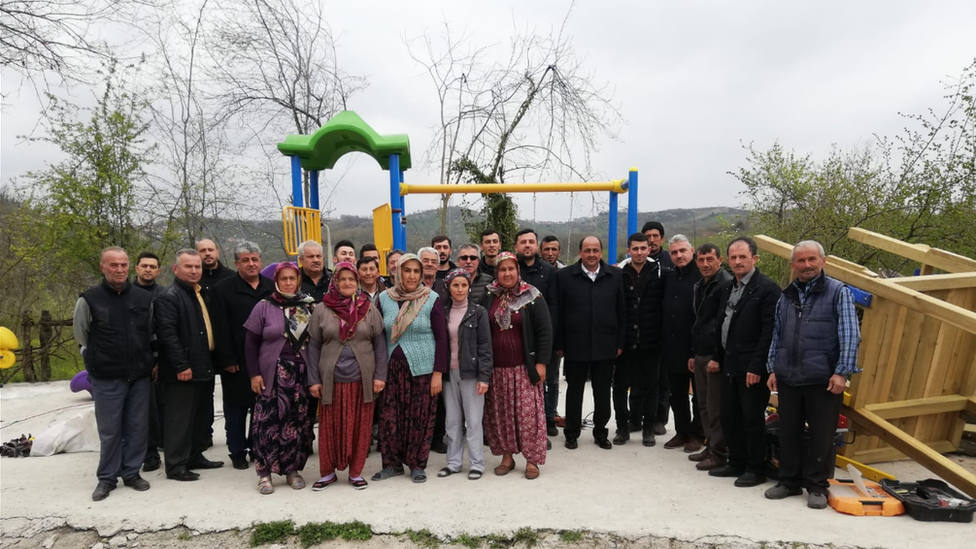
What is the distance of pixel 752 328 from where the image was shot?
381 cm

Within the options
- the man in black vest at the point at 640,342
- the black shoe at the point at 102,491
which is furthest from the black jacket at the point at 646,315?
the black shoe at the point at 102,491

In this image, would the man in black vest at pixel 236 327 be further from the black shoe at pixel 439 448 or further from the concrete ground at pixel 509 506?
the black shoe at pixel 439 448

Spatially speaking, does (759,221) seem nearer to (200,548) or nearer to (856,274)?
(856,274)

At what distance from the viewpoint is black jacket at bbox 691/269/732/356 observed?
4.18 meters

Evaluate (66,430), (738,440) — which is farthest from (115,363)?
(738,440)

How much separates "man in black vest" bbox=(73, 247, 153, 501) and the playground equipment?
100 inches

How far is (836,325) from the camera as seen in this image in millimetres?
3414

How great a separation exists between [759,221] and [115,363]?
12108mm

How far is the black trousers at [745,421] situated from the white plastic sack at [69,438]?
5754 millimetres

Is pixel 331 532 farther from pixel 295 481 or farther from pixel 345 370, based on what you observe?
pixel 345 370

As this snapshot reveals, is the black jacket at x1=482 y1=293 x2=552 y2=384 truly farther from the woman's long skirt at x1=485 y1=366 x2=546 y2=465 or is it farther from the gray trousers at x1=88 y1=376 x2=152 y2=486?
the gray trousers at x1=88 y1=376 x2=152 y2=486

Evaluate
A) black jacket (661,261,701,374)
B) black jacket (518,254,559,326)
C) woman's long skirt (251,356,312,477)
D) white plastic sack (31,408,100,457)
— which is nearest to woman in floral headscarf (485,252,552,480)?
black jacket (518,254,559,326)

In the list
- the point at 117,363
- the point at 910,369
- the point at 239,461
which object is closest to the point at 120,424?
the point at 117,363

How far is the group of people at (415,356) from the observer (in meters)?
3.66
